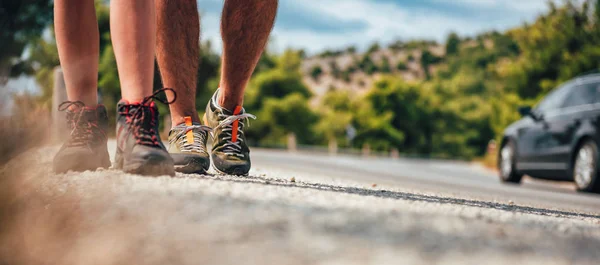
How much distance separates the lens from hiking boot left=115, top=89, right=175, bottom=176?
7.97 feet

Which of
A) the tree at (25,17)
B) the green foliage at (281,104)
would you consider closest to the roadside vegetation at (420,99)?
the green foliage at (281,104)

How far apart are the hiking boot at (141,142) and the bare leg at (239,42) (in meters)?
0.87

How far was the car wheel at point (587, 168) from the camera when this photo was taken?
8.35m

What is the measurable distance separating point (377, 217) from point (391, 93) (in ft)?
287

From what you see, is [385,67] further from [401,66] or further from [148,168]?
[148,168]

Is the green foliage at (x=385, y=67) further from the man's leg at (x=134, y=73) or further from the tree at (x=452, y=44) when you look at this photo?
the man's leg at (x=134, y=73)

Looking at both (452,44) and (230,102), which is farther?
(452,44)

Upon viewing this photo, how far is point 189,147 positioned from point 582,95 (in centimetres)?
713

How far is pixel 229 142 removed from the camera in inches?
133

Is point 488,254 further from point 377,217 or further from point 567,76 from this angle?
point 567,76

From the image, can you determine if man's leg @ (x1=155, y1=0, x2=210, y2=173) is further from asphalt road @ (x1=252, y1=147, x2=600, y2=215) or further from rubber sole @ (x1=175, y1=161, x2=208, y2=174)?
asphalt road @ (x1=252, y1=147, x2=600, y2=215)

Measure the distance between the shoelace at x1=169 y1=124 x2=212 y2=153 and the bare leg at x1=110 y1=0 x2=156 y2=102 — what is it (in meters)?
0.60

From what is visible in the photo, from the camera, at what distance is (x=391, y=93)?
88.2 m

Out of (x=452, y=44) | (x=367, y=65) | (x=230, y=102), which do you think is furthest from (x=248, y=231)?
(x=452, y=44)
